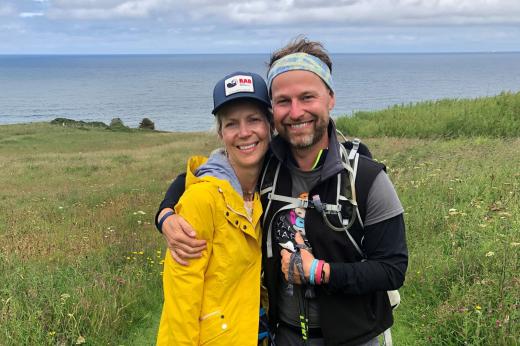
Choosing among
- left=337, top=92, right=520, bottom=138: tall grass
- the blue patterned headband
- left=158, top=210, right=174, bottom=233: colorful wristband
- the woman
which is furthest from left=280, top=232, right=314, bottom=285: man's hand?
left=337, top=92, right=520, bottom=138: tall grass

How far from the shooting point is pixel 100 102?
113m

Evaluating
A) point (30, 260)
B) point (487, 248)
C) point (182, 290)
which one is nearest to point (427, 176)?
point (487, 248)

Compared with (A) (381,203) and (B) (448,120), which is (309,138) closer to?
(A) (381,203)

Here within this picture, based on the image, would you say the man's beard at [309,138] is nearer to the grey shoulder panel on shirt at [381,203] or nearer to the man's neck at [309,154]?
the man's neck at [309,154]

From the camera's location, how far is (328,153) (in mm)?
2561

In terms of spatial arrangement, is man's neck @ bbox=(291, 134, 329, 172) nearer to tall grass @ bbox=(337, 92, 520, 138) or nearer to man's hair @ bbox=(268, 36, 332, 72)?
man's hair @ bbox=(268, 36, 332, 72)

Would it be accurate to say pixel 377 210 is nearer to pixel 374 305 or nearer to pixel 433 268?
pixel 374 305

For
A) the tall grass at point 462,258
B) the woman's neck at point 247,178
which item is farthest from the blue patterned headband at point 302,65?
the tall grass at point 462,258

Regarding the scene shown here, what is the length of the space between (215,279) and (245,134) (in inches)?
33.3

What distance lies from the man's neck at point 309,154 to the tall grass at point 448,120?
1874cm

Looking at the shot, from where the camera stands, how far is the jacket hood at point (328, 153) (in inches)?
97.4

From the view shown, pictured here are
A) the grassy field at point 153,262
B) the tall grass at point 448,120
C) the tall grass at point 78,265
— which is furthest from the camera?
the tall grass at point 448,120

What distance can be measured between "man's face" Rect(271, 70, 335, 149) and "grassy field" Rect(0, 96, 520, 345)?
281 cm

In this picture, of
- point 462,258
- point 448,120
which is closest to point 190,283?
point 462,258
